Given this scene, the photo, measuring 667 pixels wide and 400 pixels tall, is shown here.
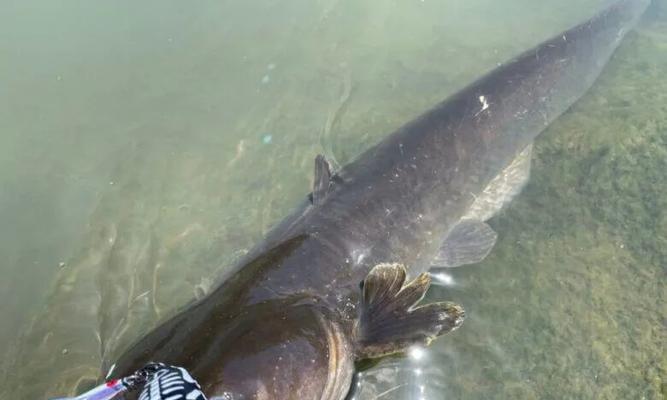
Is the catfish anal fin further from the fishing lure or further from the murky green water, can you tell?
the fishing lure

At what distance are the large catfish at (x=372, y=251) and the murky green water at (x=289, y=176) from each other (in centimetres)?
27

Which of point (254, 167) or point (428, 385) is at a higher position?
point (254, 167)

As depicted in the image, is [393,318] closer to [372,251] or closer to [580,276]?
[372,251]

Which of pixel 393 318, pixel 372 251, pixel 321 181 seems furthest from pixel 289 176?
pixel 393 318

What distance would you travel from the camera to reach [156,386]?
5.75 ft

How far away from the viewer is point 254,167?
199 inches

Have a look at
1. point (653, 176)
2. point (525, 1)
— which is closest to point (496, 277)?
point (653, 176)

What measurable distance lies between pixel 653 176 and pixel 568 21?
4049mm

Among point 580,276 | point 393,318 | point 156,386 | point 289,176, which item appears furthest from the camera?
point 289,176

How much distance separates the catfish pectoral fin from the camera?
279cm

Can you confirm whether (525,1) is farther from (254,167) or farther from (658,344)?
(658,344)

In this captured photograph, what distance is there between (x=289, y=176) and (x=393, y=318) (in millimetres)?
2287

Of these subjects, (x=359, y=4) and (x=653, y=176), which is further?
(x=359, y=4)

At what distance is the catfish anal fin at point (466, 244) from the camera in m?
3.62
